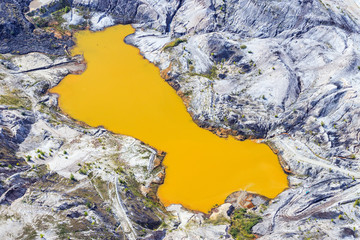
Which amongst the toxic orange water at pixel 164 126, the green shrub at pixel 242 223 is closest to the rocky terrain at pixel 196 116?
the green shrub at pixel 242 223

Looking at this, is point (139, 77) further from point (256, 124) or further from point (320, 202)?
point (320, 202)

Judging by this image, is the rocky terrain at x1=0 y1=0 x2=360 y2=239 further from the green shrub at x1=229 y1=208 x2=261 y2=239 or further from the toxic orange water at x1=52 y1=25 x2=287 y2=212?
the toxic orange water at x1=52 y1=25 x2=287 y2=212

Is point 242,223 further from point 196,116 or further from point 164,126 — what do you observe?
point 164,126

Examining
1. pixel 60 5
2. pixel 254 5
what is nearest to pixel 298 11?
pixel 254 5

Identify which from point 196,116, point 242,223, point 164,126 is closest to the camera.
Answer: point 242,223

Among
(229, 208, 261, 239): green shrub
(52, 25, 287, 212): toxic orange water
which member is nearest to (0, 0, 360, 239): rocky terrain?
(229, 208, 261, 239): green shrub

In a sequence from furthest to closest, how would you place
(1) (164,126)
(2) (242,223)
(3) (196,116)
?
(3) (196,116), (1) (164,126), (2) (242,223)

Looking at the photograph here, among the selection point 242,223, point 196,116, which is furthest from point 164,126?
point 242,223
